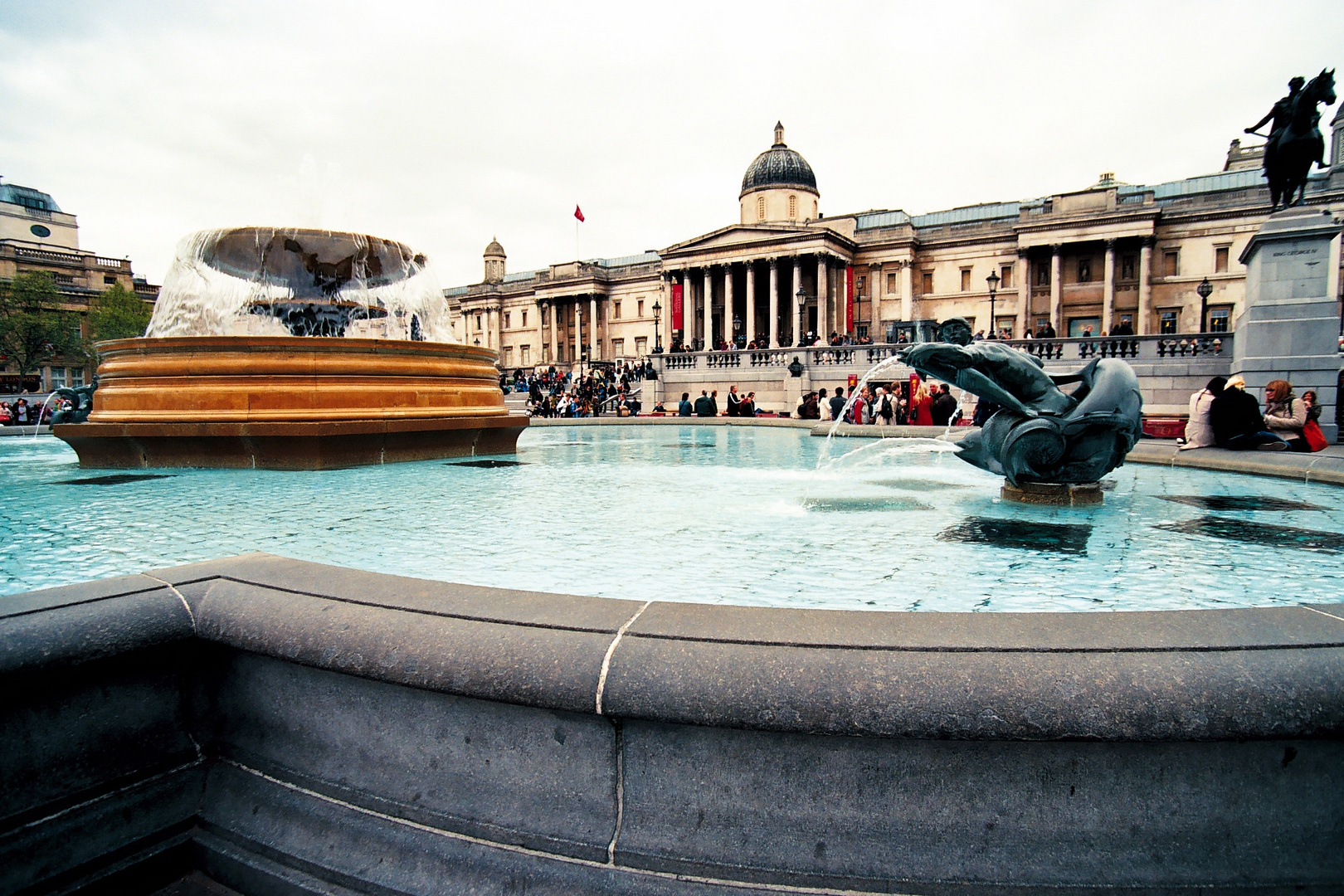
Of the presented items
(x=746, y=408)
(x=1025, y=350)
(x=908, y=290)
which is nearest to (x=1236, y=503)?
(x=1025, y=350)

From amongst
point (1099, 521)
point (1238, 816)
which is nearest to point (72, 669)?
point (1238, 816)

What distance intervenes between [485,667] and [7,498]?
19.2 feet

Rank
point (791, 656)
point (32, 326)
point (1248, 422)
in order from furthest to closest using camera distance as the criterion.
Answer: point (32, 326) < point (1248, 422) < point (791, 656)

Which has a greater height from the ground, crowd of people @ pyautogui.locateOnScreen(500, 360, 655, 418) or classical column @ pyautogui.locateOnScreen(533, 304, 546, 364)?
classical column @ pyautogui.locateOnScreen(533, 304, 546, 364)

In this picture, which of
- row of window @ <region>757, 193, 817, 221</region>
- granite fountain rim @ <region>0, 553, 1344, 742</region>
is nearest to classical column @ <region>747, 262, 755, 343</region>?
row of window @ <region>757, 193, 817, 221</region>

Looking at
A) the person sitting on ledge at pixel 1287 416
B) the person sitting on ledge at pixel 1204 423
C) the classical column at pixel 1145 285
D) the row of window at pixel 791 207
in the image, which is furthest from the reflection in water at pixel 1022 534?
the row of window at pixel 791 207

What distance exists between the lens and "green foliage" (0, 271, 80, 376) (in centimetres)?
4866

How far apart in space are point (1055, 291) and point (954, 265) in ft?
24.0

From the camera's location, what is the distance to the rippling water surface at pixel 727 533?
9.67ft

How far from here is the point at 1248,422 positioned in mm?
7438

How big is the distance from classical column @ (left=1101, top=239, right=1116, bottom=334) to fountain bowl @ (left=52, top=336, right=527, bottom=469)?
160ft

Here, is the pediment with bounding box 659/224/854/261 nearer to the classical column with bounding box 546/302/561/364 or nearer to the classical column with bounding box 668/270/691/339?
the classical column with bounding box 668/270/691/339

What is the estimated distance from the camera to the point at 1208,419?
7.69 metres

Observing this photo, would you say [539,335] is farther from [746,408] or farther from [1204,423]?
[1204,423]
